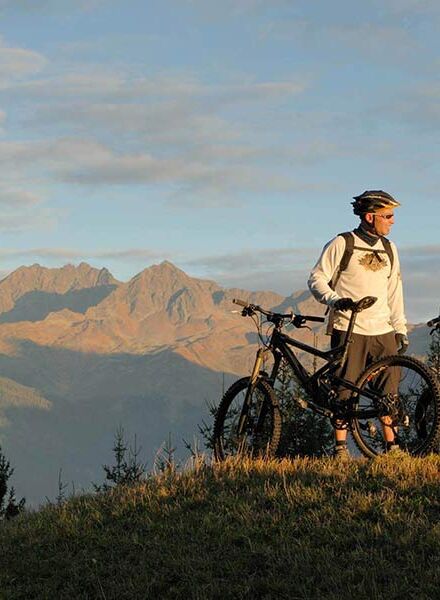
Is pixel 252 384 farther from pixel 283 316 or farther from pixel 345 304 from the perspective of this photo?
pixel 345 304

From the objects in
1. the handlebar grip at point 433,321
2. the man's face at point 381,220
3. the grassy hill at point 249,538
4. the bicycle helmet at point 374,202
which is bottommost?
the grassy hill at point 249,538

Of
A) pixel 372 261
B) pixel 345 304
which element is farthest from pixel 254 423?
pixel 372 261

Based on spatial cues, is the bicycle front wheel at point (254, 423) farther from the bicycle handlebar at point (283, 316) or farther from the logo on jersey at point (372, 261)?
the logo on jersey at point (372, 261)

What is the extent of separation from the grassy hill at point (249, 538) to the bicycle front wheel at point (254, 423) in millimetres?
447

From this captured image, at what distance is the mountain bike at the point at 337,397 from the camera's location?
30.5ft

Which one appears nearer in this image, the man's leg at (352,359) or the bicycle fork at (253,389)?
the man's leg at (352,359)

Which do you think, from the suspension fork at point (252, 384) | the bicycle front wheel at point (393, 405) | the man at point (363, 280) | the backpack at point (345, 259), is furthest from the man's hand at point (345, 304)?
the suspension fork at point (252, 384)

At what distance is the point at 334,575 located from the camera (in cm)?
651

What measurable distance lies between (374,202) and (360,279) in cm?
86

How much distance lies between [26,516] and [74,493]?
2.55 ft

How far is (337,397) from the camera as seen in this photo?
9609 mm

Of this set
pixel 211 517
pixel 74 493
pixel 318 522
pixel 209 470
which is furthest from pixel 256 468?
pixel 74 493

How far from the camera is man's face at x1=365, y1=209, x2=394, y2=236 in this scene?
9.92 meters

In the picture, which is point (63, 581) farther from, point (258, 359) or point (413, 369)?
point (413, 369)
